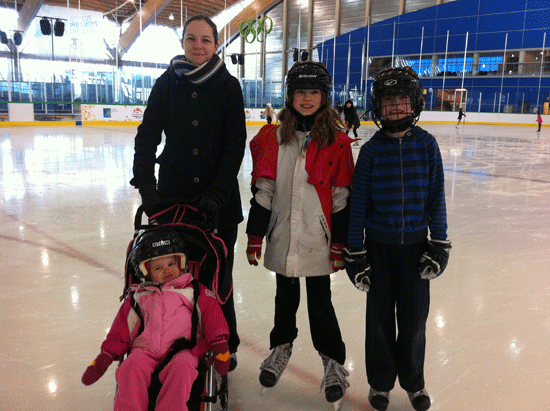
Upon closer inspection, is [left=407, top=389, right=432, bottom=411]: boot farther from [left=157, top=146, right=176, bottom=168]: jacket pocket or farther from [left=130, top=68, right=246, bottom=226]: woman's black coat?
[left=157, top=146, right=176, bottom=168]: jacket pocket

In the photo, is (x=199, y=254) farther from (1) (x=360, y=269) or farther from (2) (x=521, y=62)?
(2) (x=521, y=62)

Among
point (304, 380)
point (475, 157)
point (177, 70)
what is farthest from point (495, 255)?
point (475, 157)

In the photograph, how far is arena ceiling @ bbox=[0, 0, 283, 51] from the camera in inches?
942

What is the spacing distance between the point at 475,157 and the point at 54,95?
52.6ft

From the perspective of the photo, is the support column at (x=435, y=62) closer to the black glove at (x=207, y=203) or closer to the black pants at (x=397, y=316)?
the black pants at (x=397, y=316)

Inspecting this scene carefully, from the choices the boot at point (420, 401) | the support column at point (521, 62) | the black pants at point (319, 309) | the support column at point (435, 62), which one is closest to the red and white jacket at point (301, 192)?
the black pants at point (319, 309)

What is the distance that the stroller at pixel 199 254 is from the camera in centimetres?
152

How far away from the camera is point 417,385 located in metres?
1.81

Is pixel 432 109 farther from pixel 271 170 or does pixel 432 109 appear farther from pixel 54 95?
pixel 271 170

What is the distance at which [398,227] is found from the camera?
5.58 ft

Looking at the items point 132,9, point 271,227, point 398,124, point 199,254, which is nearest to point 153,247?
point 199,254

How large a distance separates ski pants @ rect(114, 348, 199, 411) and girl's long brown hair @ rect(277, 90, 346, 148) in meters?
0.91

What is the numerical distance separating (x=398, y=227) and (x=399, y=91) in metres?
0.50

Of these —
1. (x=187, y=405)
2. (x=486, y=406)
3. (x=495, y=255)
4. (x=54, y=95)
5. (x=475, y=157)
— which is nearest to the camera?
(x=187, y=405)
